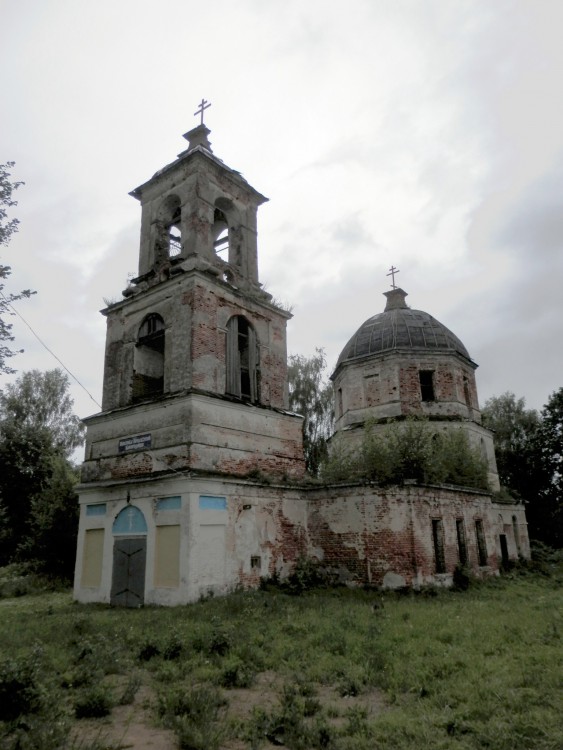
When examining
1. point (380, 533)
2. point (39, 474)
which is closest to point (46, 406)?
point (39, 474)

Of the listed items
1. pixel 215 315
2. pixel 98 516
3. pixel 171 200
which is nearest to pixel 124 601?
pixel 98 516

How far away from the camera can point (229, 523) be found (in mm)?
14109

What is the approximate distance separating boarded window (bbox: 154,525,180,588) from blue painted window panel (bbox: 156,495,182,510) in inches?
18.4

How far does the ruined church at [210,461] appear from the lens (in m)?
13.9

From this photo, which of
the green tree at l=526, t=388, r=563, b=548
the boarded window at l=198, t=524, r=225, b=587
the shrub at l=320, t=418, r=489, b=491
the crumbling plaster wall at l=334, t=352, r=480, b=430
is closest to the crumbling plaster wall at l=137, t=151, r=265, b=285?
the shrub at l=320, t=418, r=489, b=491

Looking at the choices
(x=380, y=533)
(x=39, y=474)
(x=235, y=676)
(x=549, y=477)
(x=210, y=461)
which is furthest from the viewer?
(x=549, y=477)

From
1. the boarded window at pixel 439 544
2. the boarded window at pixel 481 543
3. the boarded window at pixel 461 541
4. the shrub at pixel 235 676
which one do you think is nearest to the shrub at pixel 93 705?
the shrub at pixel 235 676

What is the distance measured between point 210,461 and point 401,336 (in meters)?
13.6

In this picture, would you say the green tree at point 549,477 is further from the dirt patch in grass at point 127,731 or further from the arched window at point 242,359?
the dirt patch in grass at point 127,731

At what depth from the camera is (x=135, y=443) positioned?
15.5 m

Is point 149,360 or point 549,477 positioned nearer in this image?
point 149,360

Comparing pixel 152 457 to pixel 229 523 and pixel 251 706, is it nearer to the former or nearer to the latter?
pixel 229 523

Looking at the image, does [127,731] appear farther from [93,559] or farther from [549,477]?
[549,477]

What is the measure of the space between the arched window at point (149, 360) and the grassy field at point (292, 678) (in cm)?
705
